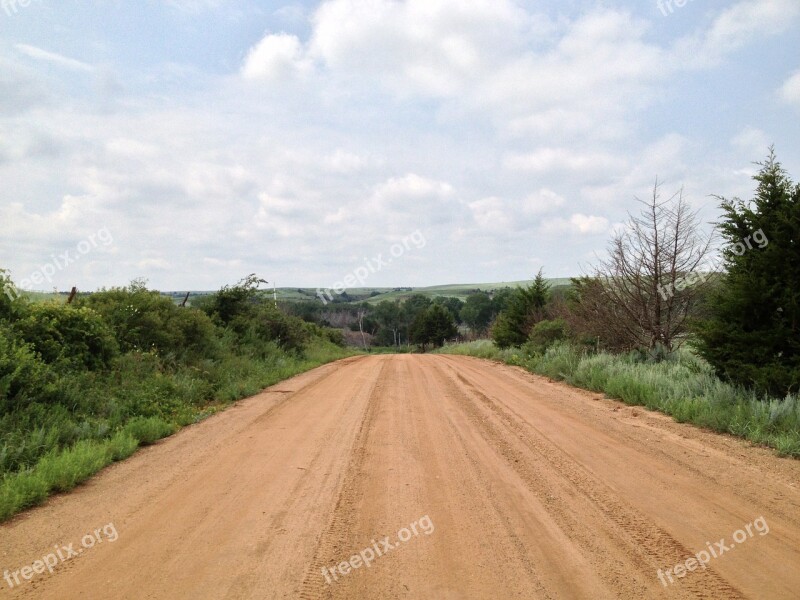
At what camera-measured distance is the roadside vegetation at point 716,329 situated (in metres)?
8.11

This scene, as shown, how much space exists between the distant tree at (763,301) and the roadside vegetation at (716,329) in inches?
0.7

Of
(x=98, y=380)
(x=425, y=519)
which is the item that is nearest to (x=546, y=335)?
→ (x=98, y=380)

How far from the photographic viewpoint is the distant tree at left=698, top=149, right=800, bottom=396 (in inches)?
322

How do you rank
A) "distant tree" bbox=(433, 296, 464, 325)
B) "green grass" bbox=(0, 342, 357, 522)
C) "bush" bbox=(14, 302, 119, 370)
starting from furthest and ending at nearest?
"distant tree" bbox=(433, 296, 464, 325) → "bush" bbox=(14, 302, 119, 370) → "green grass" bbox=(0, 342, 357, 522)

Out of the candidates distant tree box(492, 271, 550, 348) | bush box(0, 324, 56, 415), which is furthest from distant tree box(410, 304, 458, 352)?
bush box(0, 324, 56, 415)

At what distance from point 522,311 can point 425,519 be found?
2450 centimetres

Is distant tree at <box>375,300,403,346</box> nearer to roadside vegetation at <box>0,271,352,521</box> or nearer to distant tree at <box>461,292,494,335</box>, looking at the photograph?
distant tree at <box>461,292,494,335</box>

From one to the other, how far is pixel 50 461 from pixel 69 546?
2276 mm

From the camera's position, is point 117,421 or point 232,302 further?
point 232,302

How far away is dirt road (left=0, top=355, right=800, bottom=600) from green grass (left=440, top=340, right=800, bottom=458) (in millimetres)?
364

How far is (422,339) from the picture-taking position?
234 ft

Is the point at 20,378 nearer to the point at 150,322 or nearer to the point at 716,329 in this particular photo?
the point at 150,322

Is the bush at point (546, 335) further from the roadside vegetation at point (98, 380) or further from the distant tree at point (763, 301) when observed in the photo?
the distant tree at point (763, 301)

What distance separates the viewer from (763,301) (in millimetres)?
8523
